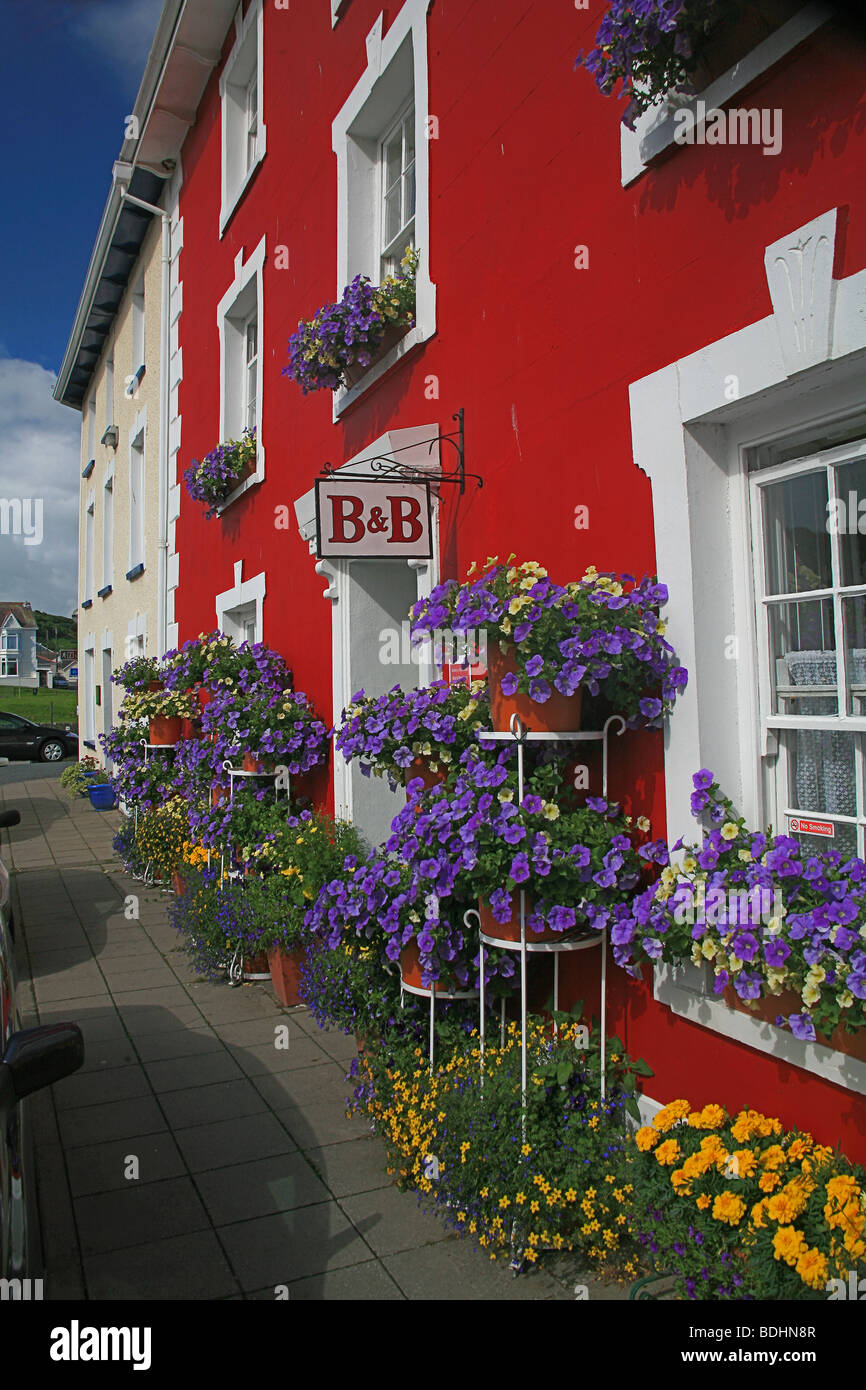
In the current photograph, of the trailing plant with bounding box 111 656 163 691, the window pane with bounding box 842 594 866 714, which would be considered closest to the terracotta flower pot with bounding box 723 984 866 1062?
the window pane with bounding box 842 594 866 714

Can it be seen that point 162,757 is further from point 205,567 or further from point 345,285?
point 345,285

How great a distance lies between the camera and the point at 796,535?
9.24 ft

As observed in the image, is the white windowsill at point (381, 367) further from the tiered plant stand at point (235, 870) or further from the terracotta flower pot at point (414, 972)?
the terracotta flower pot at point (414, 972)

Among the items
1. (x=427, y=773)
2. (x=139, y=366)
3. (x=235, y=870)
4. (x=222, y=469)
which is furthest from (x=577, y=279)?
(x=139, y=366)

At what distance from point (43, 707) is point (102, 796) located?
40162 mm

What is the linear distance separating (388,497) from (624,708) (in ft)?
6.61

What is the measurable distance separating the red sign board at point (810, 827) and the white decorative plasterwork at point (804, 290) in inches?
48.7

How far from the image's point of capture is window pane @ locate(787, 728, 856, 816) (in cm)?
267

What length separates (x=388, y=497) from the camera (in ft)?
15.3

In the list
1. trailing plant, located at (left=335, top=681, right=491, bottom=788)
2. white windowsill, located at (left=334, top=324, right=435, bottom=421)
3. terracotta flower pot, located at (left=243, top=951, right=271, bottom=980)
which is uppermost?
white windowsill, located at (left=334, top=324, right=435, bottom=421)

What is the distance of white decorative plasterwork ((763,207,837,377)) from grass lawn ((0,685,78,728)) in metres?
37.8

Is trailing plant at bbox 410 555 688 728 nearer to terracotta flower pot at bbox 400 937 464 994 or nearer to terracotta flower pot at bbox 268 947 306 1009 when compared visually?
terracotta flower pot at bbox 400 937 464 994

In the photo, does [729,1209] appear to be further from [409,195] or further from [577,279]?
[409,195]
